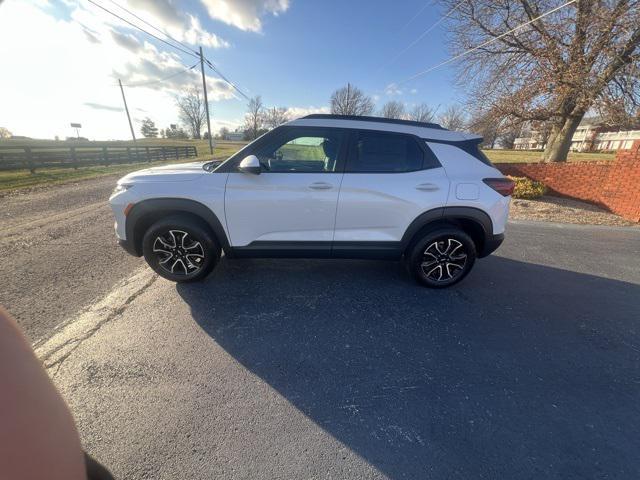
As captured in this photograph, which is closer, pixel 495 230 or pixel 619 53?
pixel 495 230

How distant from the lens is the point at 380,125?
3176 mm

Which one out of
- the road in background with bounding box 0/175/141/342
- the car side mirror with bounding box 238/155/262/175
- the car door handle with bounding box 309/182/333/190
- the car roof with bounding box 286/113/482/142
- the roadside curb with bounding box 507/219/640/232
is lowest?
the road in background with bounding box 0/175/141/342

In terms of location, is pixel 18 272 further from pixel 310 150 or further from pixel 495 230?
pixel 495 230

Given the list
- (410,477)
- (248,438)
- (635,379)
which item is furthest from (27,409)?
(635,379)

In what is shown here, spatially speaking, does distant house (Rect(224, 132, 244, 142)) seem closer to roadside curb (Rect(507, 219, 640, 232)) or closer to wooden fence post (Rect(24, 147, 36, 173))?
wooden fence post (Rect(24, 147, 36, 173))

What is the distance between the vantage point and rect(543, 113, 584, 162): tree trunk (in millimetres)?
10977

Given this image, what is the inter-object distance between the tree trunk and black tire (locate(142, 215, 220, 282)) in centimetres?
1411

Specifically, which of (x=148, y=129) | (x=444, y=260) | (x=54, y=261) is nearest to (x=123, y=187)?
(x=54, y=261)

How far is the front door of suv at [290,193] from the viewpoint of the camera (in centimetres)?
296

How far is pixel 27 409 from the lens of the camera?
757 mm

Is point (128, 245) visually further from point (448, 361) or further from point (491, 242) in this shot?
point (491, 242)

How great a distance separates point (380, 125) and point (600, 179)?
8.96 m

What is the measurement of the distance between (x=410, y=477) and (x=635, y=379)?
217 cm

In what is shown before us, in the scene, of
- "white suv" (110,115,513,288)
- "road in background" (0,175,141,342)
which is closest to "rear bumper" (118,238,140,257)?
"white suv" (110,115,513,288)
